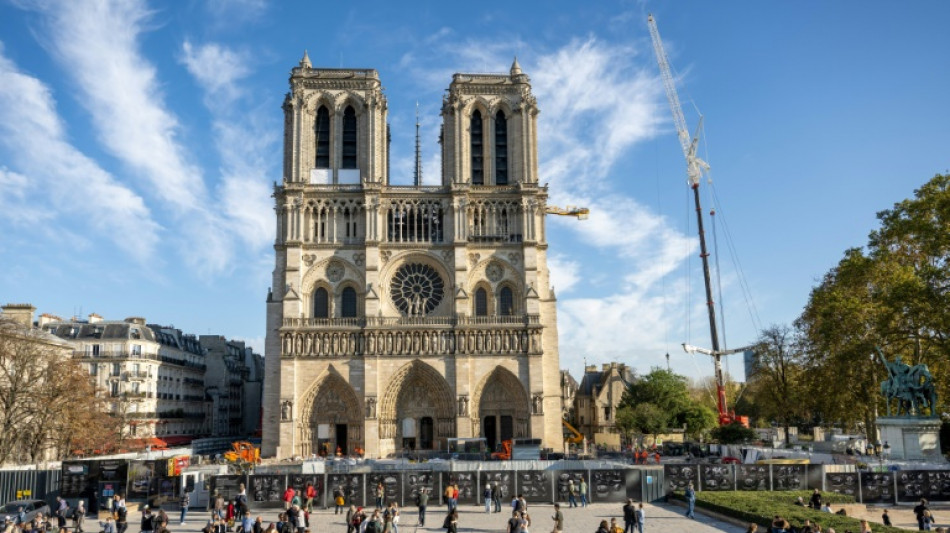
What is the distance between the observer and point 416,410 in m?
51.1

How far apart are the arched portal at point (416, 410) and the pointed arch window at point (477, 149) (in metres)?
14.1

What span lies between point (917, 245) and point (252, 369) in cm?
6322

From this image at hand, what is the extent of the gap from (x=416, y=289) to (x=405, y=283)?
0.85 m

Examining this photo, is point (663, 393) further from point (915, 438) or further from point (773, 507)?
point (773, 507)

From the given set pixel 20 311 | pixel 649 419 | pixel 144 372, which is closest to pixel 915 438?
pixel 649 419

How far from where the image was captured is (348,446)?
5022 centimetres

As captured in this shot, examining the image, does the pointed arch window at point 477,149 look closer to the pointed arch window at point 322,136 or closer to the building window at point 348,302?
the pointed arch window at point 322,136

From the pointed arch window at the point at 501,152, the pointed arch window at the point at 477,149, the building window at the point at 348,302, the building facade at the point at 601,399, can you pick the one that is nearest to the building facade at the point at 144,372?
the building window at the point at 348,302

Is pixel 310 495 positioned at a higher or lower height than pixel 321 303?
lower

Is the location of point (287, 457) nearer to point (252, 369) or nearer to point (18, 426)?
point (18, 426)

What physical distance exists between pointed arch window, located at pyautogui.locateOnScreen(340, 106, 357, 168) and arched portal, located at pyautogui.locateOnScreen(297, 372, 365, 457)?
1513cm

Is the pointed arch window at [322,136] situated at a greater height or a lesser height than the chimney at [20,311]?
greater

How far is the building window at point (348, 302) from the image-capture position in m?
52.3

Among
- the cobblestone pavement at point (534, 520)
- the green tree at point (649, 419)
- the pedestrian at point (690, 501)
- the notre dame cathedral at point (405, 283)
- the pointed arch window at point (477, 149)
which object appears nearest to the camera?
the cobblestone pavement at point (534, 520)
